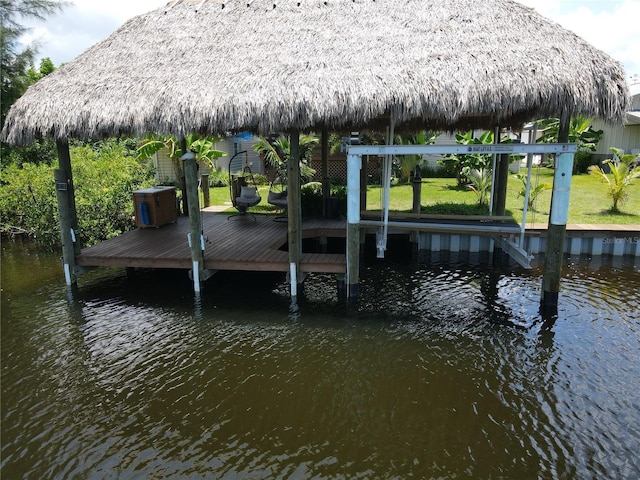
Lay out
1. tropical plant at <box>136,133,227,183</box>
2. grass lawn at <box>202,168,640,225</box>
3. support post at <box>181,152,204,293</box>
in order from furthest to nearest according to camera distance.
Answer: tropical plant at <box>136,133,227,183</box>, grass lawn at <box>202,168,640,225</box>, support post at <box>181,152,204,293</box>

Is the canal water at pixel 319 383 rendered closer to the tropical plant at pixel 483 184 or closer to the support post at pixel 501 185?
the support post at pixel 501 185

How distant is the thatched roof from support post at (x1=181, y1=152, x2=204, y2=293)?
0.54 meters

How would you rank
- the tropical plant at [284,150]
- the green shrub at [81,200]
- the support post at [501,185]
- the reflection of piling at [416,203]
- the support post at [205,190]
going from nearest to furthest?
the support post at [501,185]
the reflection of piling at [416,203]
the green shrub at [81,200]
the support post at [205,190]
the tropical plant at [284,150]

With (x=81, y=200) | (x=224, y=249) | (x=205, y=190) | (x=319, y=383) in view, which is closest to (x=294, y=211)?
(x=224, y=249)

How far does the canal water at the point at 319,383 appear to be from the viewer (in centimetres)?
372

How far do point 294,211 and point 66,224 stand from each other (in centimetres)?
370

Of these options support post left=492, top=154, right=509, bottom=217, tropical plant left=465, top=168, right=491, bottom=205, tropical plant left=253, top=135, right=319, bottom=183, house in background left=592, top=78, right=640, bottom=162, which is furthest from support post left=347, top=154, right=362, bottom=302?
house in background left=592, top=78, right=640, bottom=162

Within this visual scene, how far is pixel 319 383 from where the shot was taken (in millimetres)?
4785

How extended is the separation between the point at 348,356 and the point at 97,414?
2.69 metres

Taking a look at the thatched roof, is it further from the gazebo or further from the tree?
the tree

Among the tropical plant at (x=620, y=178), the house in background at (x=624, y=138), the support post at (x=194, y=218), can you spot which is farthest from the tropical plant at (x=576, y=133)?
the support post at (x=194, y=218)

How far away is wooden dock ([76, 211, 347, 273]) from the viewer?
6.89 m

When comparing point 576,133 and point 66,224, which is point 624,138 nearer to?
point 576,133

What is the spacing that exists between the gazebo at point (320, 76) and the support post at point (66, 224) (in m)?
0.02
